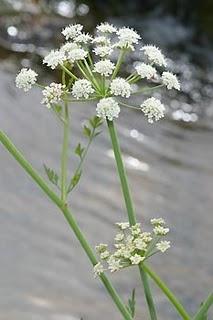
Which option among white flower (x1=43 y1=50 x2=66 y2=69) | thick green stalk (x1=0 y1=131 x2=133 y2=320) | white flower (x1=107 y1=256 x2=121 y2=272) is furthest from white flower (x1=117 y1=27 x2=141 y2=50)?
white flower (x1=107 y1=256 x2=121 y2=272)

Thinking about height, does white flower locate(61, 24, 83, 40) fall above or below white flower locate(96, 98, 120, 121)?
above

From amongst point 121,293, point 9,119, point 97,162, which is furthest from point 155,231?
point 9,119

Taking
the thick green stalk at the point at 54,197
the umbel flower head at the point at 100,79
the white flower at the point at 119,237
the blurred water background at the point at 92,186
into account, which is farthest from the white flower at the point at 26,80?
the blurred water background at the point at 92,186

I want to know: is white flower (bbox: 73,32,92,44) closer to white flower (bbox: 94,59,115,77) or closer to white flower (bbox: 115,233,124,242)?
white flower (bbox: 94,59,115,77)

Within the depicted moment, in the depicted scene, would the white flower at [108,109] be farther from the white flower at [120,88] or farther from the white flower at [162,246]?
the white flower at [162,246]

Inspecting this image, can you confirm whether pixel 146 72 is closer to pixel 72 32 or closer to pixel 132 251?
pixel 72 32

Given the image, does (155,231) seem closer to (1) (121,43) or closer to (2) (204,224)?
(1) (121,43)
